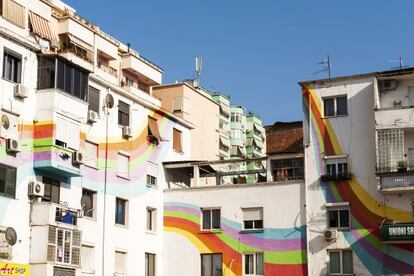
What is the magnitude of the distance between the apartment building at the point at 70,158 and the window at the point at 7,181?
5cm

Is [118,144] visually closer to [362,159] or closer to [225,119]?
[362,159]

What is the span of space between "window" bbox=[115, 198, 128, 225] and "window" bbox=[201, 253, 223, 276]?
5.67 meters

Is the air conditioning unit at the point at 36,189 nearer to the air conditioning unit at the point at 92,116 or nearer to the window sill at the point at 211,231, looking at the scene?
the air conditioning unit at the point at 92,116

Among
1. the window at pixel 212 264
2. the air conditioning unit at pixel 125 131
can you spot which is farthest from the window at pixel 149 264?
the air conditioning unit at pixel 125 131

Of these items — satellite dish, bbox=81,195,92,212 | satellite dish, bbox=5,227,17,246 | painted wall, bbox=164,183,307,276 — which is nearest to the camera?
satellite dish, bbox=5,227,17,246

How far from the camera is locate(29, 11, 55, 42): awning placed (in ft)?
146

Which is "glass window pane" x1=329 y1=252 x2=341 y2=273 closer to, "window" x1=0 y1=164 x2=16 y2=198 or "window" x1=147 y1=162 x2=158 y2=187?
"window" x1=147 y1=162 x2=158 y2=187

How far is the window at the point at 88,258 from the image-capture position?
42.0 meters

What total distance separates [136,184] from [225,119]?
196 feet

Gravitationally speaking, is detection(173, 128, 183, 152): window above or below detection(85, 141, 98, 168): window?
above

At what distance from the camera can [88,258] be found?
139 feet

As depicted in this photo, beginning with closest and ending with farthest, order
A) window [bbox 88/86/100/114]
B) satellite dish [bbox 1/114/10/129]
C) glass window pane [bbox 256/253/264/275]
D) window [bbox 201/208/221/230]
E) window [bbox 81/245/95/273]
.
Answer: satellite dish [bbox 1/114/10/129], window [bbox 81/245/95/273], window [bbox 88/86/100/114], glass window pane [bbox 256/253/264/275], window [bbox 201/208/221/230]

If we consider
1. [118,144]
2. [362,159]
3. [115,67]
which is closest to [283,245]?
[362,159]

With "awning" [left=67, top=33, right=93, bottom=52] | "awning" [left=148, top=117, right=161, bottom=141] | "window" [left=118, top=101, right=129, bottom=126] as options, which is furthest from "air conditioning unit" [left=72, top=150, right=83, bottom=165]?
"awning" [left=67, top=33, right=93, bottom=52]
